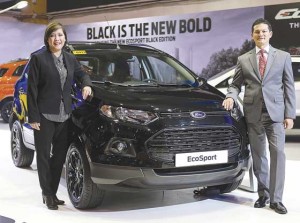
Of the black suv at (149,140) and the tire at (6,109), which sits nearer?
the black suv at (149,140)

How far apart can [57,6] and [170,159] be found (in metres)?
9.57

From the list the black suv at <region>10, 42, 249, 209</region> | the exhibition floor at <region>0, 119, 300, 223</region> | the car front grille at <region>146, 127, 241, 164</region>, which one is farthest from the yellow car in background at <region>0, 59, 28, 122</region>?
the car front grille at <region>146, 127, 241, 164</region>

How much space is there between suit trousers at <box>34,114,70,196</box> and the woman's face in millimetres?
556

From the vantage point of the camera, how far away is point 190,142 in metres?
3.73

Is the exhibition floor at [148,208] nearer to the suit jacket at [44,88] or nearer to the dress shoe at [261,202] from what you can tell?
the dress shoe at [261,202]

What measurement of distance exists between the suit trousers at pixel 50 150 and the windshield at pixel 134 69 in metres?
0.56

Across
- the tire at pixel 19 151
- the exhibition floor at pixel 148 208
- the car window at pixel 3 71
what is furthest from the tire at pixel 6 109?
the exhibition floor at pixel 148 208

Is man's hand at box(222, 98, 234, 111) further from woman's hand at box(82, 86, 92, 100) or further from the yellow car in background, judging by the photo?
the yellow car in background

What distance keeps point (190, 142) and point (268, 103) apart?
28.0 inches

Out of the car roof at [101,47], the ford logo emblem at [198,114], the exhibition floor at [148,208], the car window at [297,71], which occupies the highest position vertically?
the car roof at [101,47]

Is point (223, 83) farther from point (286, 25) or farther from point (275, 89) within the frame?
point (275, 89)

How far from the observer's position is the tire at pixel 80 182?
3838 millimetres

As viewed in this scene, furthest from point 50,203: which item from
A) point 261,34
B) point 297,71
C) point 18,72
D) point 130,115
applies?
point 18,72

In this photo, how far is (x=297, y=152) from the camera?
691 cm
